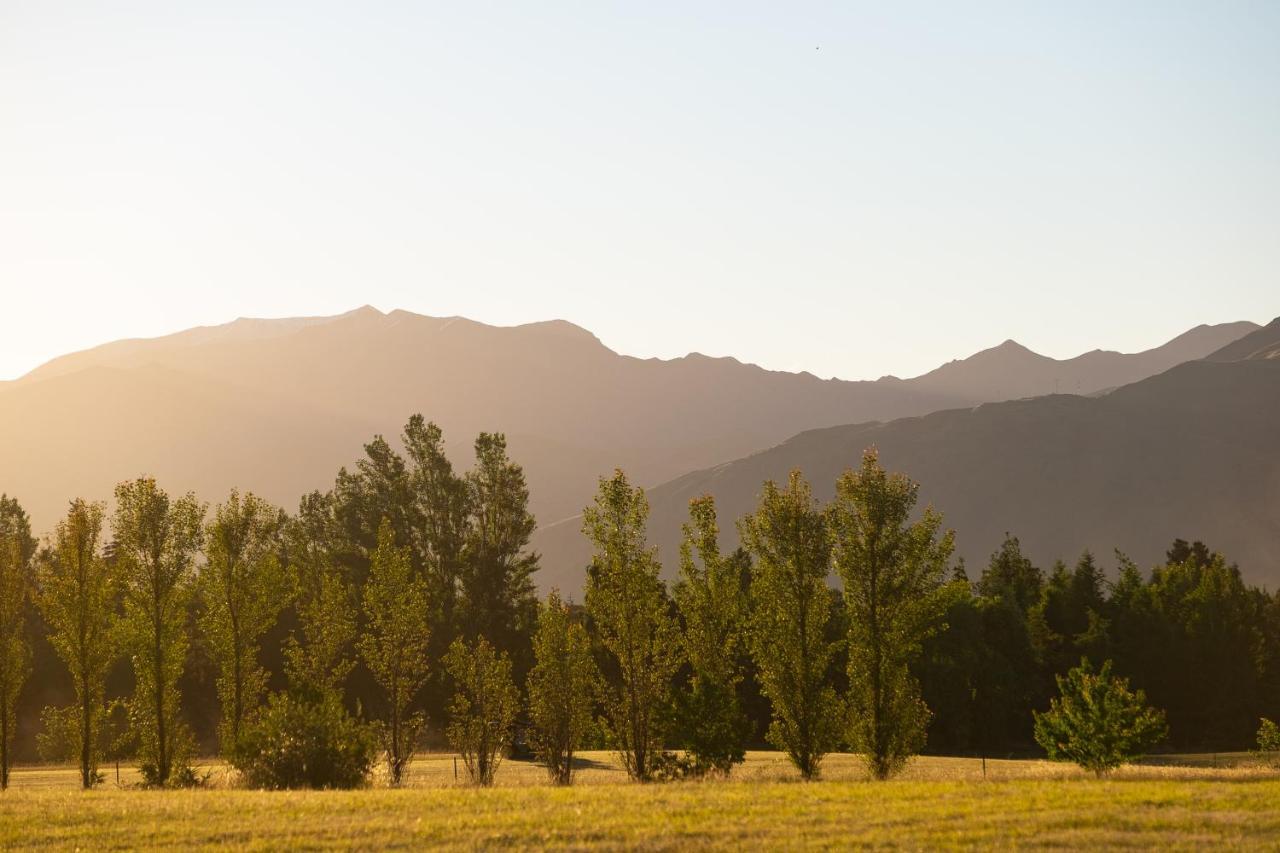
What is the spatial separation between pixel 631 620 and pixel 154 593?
2151 centimetres

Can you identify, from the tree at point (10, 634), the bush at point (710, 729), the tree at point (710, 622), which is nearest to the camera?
the bush at point (710, 729)

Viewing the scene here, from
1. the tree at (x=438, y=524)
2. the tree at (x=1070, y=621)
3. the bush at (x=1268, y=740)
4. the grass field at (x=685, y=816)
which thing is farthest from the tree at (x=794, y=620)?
the tree at (x=1070, y=621)

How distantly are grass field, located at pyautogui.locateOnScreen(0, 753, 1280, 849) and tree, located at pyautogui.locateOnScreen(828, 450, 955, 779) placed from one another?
8.93 m

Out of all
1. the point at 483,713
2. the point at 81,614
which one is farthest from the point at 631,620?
the point at 81,614

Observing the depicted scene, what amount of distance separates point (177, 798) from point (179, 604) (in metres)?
19.9

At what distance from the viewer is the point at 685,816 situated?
27656 mm

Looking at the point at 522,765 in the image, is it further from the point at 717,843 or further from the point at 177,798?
the point at 717,843

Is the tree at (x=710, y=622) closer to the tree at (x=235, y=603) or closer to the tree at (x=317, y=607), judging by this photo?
the tree at (x=317, y=607)

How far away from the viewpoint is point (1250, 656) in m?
107

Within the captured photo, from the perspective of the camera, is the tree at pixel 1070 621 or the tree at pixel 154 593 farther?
the tree at pixel 1070 621

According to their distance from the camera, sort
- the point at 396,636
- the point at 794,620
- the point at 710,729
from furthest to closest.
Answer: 1. the point at 396,636
2. the point at 794,620
3. the point at 710,729

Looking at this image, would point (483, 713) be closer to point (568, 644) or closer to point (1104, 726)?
point (568, 644)

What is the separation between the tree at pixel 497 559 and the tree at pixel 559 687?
29.3m

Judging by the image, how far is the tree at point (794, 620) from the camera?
150 feet
